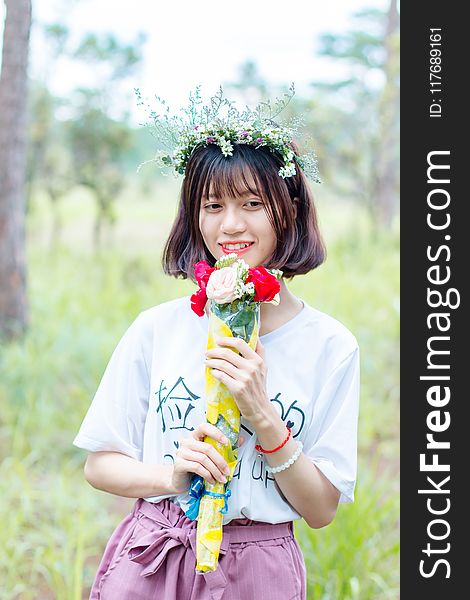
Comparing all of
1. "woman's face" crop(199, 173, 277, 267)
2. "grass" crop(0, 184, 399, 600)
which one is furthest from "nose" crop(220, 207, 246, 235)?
"grass" crop(0, 184, 399, 600)

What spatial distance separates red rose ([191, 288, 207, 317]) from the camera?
5.51ft

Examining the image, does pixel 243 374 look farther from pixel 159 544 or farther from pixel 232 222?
pixel 159 544

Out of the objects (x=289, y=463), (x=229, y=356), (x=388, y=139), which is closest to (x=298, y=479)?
(x=289, y=463)

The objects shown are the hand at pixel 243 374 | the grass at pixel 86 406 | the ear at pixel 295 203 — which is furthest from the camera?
the grass at pixel 86 406

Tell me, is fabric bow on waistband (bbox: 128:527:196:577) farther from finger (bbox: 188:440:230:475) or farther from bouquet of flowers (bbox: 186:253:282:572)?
finger (bbox: 188:440:230:475)

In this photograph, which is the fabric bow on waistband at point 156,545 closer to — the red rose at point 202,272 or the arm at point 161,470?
the arm at point 161,470

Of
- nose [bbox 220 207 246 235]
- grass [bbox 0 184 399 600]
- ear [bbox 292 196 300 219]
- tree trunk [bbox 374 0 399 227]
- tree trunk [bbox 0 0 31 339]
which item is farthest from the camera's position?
tree trunk [bbox 374 0 399 227]

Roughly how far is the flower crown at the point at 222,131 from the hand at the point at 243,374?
373 millimetres

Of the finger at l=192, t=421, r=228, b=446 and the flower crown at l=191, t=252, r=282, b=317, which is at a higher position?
the flower crown at l=191, t=252, r=282, b=317

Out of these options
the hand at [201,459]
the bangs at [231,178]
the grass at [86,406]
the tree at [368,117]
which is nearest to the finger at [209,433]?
the hand at [201,459]

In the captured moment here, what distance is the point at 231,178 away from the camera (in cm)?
166

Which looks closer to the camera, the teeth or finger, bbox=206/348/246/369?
finger, bbox=206/348/246/369

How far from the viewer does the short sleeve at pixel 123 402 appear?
1755 millimetres

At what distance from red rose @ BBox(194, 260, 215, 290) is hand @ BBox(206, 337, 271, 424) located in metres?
0.14
